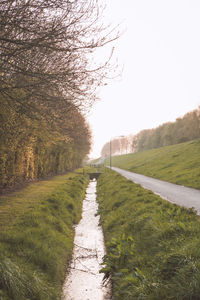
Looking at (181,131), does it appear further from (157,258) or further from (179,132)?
(157,258)

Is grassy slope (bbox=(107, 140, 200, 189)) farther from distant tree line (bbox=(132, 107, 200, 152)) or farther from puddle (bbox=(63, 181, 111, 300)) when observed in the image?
distant tree line (bbox=(132, 107, 200, 152))

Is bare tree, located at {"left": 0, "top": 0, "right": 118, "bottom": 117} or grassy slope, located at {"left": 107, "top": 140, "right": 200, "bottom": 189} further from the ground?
bare tree, located at {"left": 0, "top": 0, "right": 118, "bottom": 117}

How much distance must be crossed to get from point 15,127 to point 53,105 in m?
5.53

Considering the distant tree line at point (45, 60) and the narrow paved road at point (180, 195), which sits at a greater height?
the distant tree line at point (45, 60)

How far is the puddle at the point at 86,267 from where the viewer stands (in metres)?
4.89

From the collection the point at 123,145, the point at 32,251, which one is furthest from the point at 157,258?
the point at 123,145

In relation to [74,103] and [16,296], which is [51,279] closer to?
[16,296]

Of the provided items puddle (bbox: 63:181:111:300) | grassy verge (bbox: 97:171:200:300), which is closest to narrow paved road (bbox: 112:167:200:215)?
grassy verge (bbox: 97:171:200:300)

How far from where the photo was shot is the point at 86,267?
19.8ft

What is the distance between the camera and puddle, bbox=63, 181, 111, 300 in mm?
4891

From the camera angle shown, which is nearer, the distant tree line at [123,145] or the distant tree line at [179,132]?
the distant tree line at [179,132]

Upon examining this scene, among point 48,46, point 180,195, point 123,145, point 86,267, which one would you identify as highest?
point 123,145

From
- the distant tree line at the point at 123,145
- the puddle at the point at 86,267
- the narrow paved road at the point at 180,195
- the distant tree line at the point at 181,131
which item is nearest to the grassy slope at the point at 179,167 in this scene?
the narrow paved road at the point at 180,195

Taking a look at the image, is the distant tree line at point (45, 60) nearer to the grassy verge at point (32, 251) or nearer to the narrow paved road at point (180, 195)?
the grassy verge at point (32, 251)
